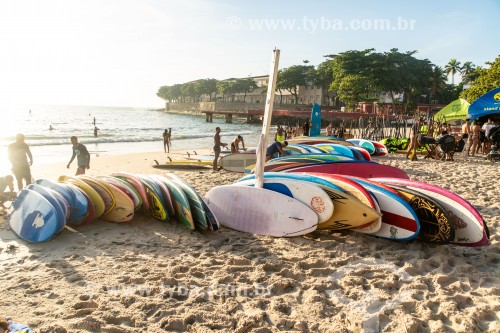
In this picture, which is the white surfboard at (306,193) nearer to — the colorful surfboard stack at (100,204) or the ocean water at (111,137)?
the colorful surfboard stack at (100,204)

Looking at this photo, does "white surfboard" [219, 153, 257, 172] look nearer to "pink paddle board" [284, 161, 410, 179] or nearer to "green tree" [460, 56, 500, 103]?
"pink paddle board" [284, 161, 410, 179]

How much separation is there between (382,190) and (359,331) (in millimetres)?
2263

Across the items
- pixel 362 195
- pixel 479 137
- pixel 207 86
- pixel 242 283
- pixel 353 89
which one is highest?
pixel 207 86

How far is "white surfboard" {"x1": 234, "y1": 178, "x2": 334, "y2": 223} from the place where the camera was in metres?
4.45

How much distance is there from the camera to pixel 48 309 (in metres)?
2.89

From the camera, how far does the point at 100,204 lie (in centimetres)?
507

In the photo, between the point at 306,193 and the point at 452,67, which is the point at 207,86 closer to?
the point at 452,67

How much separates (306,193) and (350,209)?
0.59 meters

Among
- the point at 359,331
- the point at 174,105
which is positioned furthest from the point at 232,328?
the point at 174,105

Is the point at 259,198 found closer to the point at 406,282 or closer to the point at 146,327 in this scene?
the point at 406,282

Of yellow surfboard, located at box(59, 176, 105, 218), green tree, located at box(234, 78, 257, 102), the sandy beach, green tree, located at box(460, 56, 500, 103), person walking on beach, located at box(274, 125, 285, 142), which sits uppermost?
green tree, located at box(234, 78, 257, 102)

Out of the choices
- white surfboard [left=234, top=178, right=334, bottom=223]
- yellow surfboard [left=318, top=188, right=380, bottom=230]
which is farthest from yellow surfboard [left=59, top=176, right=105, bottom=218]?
yellow surfboard [left=318, top=188, right=380, bottom=230]

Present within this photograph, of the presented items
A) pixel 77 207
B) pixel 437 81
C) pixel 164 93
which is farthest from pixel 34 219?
pixel 164 93

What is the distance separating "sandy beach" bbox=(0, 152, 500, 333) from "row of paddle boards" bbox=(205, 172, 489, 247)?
192mm
